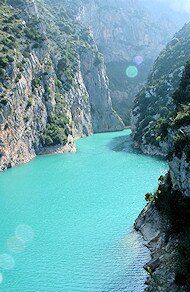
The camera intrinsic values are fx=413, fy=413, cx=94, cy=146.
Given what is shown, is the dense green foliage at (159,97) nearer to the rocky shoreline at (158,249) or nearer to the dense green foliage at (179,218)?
the rocky shoreline at (158,249)

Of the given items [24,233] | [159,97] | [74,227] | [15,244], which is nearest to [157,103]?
[159,97]

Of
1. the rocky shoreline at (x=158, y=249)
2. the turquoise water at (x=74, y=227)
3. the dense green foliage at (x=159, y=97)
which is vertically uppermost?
the dense green foliage at (x=159, y=97)

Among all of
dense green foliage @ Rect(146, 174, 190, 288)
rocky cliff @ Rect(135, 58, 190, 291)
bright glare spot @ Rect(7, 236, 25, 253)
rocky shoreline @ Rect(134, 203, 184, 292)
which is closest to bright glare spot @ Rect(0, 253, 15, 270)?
bright glare spot @ Rect(7, 236, 25, 253)

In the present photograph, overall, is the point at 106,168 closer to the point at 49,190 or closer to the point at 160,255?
the point at 49,190

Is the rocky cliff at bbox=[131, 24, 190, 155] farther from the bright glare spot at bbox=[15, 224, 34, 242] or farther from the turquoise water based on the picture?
the bright glare spot at bbox=[15, 224, 34, 242]

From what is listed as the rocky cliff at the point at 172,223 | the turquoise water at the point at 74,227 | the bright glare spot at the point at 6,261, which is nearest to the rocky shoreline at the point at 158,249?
the rocky cliff at the point at 172,223

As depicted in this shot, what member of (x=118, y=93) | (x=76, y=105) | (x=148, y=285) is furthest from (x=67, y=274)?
(x=118, y=93)

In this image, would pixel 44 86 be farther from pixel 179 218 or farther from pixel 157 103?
pixel 179 218
